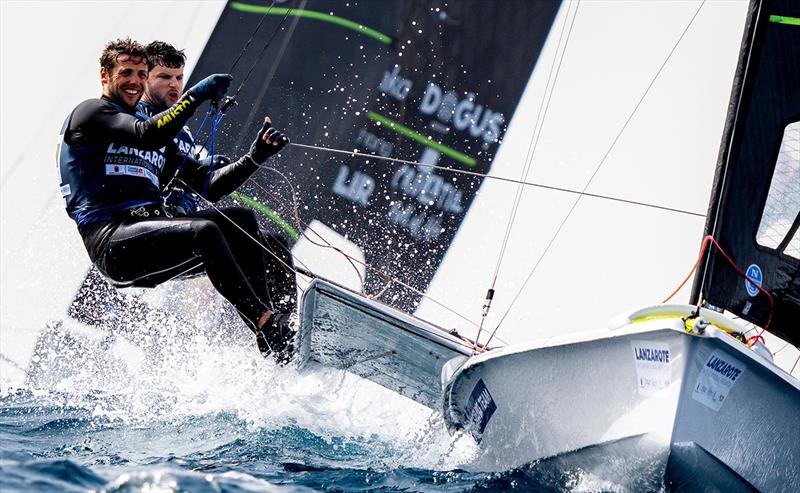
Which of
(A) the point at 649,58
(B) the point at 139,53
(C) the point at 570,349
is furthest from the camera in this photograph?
(A) the point at 649,58

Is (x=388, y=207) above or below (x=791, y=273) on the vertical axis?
below

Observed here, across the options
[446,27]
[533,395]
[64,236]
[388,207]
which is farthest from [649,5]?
[64,236]

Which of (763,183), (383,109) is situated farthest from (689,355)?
(383,109)

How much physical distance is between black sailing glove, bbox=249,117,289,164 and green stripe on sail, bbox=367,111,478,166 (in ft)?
3.48

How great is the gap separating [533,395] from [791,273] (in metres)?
0.83

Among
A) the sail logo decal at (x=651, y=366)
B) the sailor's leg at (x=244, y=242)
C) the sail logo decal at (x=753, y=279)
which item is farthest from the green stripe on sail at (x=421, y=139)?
the sail logo decal at (x=651, y=366)

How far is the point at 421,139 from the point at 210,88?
1.44m

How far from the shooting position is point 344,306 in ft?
9.01

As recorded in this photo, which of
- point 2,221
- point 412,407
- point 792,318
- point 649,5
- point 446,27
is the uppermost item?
point 649,5

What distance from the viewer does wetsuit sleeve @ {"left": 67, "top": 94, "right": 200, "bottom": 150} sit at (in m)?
2.74

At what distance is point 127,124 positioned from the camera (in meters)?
2.80

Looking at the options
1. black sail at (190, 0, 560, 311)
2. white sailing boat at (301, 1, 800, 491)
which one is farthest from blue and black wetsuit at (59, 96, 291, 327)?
black sail at (190, 0, 560, 311)

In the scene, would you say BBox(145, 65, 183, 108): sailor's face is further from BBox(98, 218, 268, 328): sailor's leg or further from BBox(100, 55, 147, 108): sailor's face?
BBox(98, 218, 268, 328): sailor's leg

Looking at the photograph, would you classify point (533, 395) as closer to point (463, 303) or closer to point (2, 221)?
point (463, 303)
